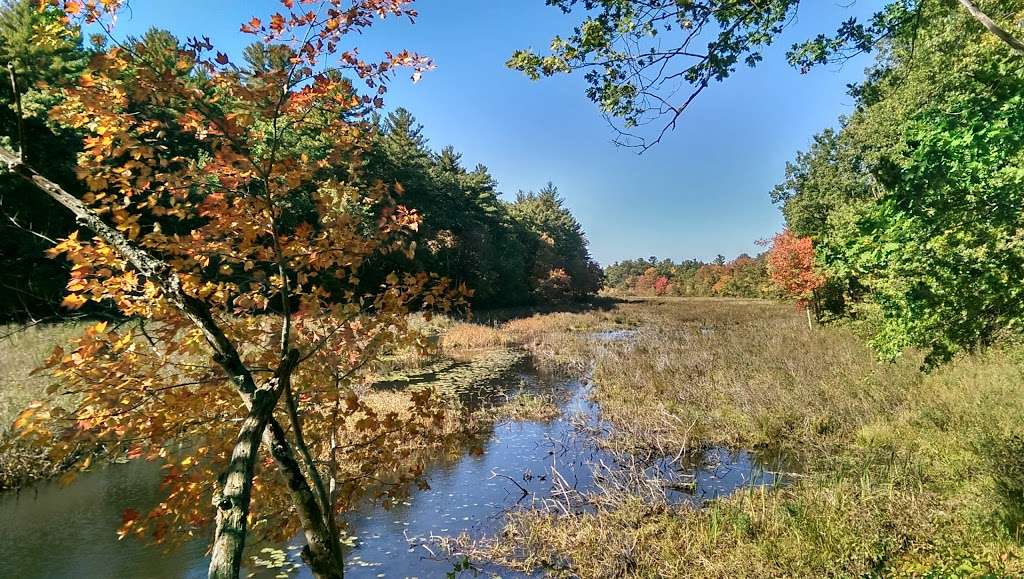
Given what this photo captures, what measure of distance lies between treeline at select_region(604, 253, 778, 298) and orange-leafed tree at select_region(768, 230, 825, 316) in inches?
Answer: 793

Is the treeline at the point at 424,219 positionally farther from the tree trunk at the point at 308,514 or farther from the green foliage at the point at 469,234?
the tree trunk at the point at 308,514

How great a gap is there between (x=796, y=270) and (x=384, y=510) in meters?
25.1

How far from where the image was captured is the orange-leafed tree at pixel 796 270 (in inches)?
989

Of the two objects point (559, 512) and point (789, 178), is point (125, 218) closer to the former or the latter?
point (559, 512)

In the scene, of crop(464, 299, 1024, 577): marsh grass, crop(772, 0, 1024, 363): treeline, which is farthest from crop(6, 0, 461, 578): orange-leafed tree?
crop(772, 0, 1024, 363): treeline

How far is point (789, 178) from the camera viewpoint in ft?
113

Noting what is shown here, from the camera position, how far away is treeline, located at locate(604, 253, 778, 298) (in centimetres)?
6925

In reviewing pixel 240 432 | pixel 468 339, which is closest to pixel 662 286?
pixel 468 339

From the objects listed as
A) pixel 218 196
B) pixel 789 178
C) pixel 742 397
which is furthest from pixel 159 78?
pixel 789 178

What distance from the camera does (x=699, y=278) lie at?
84.6 meters

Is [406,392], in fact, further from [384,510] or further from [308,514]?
[308,514]

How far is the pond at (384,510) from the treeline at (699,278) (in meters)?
42.5

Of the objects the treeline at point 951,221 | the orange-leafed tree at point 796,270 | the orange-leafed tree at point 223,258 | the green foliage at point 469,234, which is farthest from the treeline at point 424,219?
the orange-leafed tree at point 796,270

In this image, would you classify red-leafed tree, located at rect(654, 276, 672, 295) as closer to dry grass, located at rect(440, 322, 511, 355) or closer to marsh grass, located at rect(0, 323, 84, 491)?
dry grass, located at rect(440, 322, 511, 355)
